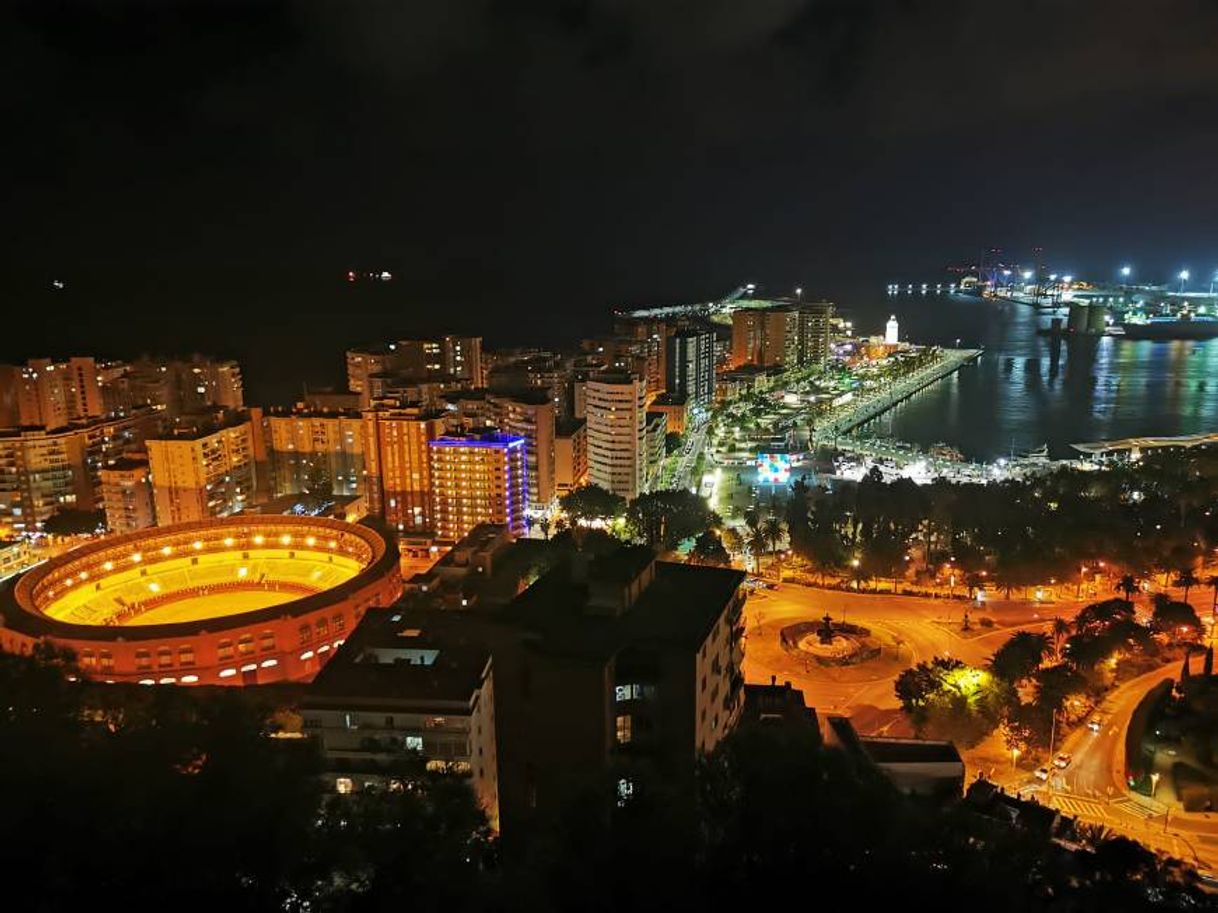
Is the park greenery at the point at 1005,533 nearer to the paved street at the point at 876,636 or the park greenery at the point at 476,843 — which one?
the paved street at the point at 876,636

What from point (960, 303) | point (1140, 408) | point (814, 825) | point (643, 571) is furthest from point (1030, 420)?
point (960, 303)

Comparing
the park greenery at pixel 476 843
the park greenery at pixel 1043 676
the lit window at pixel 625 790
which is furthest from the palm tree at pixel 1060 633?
the lit window at pixel 625 790

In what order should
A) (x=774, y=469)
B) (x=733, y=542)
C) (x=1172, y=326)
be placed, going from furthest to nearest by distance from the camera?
(x=1172, y=326) < (x=774, y=469) < (x=733, y=542)

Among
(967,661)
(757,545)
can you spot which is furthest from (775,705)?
(757,545)

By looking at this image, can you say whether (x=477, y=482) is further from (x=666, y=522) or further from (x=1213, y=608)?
(x=1213, y=608)

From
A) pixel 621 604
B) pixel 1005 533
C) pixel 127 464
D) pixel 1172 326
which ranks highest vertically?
pixel 621 604
